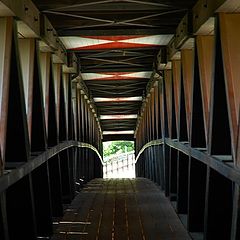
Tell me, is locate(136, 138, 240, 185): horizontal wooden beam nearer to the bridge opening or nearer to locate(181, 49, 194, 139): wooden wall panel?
locate(181, 49, 194, 139): wooden wall panel

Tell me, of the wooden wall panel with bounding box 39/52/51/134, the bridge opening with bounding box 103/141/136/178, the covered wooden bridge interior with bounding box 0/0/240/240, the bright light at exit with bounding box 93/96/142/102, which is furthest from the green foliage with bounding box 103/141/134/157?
the wooden wall panel with bounding box 39/52/51/134

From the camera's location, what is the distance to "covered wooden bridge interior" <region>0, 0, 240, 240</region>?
5387mm

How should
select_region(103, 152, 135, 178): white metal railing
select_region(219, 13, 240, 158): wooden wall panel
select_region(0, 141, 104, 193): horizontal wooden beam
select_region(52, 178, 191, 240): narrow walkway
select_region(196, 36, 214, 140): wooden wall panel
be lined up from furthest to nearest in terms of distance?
select_region(103, 152, 135, 178): white metal railing → select_region(52, 178, 191, 240): narrow walkway → select_region(196, 36, 214, 140): wooden wall panel → select_region(219, 13, 240, 158): wooden wall panel → select_region(0, 141, 104, 193): horizontal wooden beam

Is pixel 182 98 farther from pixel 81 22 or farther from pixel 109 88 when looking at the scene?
pixel 109 88

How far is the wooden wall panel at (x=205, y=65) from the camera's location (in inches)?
262

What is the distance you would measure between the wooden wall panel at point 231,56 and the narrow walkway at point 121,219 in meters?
2.53

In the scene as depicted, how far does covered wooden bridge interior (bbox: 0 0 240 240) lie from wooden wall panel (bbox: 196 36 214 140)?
1 centimetres

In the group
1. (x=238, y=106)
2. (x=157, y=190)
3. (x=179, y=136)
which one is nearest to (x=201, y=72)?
(x=238, y=106)

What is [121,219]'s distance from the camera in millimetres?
8336

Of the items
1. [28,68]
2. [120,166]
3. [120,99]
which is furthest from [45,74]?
[120,166]

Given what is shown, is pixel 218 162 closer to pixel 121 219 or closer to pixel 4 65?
pixel 4 65

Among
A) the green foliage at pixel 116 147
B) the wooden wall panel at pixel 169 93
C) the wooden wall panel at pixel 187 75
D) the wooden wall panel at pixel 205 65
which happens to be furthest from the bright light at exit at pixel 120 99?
the green foliage at pixel 116 147

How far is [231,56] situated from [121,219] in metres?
3.86

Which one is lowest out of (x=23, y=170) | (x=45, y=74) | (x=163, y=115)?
(x=23, y=170)
